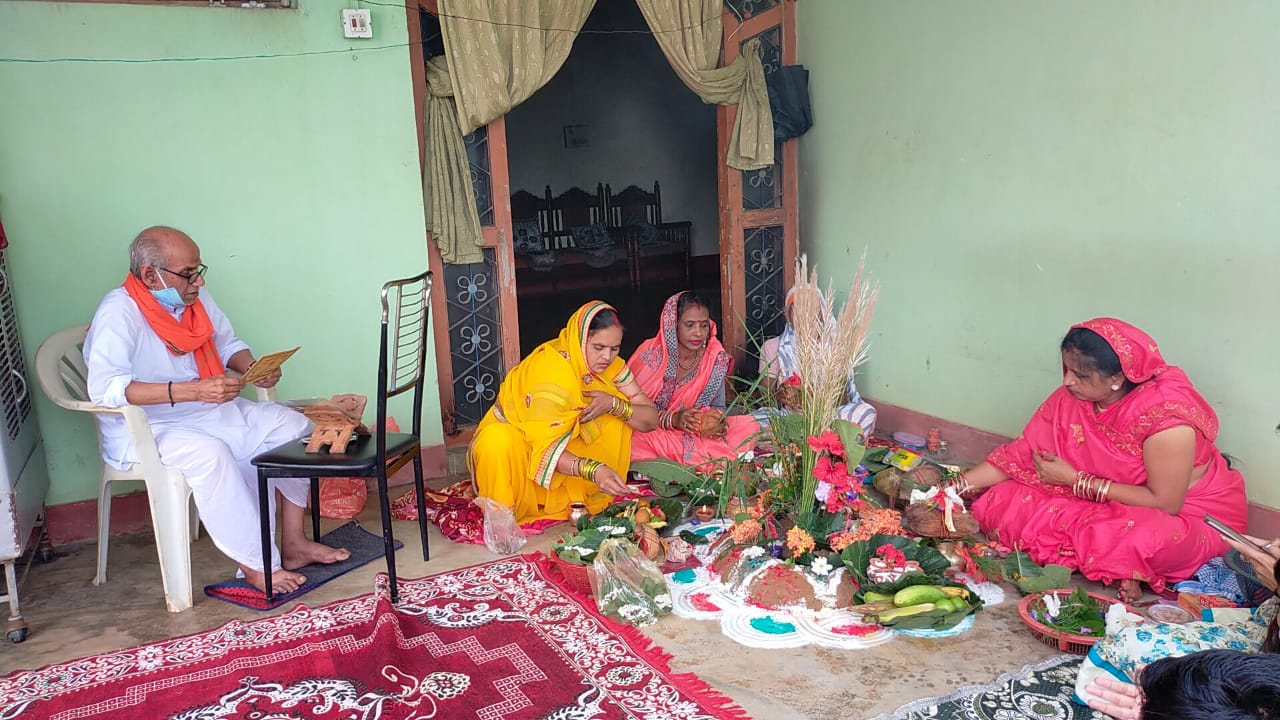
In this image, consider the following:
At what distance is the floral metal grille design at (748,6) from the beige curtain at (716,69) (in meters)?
0.14

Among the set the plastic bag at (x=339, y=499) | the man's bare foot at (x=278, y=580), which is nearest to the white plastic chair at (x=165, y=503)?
the man's bare foot at (x=278, y=580)

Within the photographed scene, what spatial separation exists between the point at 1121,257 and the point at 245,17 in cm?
391

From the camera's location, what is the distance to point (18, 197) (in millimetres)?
3793

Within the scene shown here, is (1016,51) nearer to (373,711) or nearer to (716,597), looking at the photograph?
(716,597)

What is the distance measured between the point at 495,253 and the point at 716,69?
167 centimetres

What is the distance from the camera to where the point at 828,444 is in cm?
295

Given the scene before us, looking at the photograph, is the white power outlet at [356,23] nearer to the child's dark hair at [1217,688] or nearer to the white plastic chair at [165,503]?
the white plastic chair at [165,503]

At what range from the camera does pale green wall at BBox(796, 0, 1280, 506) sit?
3.32 meters

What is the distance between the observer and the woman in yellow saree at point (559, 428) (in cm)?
386

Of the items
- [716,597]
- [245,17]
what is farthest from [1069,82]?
[245,17]

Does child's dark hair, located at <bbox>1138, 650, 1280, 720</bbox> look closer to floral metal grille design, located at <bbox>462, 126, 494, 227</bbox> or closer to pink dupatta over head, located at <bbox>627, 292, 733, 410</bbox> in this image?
pink dupatta over head, located at <bbox>627, 292, 733, 410</bbox>

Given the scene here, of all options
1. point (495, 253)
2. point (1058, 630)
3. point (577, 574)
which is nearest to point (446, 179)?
point (495, 253)

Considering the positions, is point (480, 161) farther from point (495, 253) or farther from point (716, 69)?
point (716, 69)

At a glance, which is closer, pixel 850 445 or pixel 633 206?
pixel 850 445
